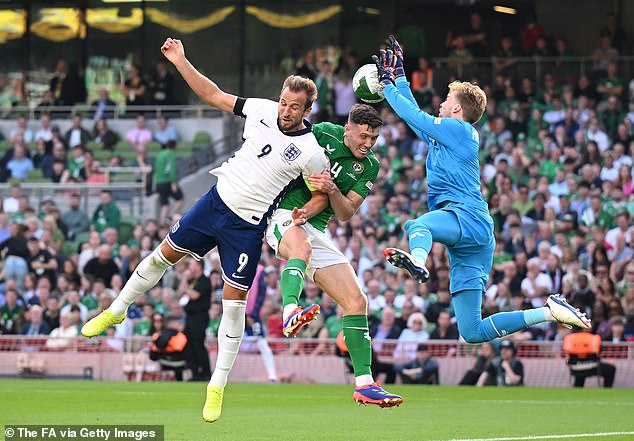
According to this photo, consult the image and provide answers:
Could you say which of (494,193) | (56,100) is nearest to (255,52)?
(56,100)

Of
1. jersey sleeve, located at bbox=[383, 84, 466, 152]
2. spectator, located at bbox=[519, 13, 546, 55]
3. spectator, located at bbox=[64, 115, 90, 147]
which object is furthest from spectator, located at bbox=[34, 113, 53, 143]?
jersey sleeve, located at bbox=[383, 84, 466, 152]

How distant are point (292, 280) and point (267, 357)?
10167mm

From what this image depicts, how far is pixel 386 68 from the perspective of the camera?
11.1 meters

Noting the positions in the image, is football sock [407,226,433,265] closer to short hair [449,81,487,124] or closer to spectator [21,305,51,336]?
short hair [449,81,487,124]

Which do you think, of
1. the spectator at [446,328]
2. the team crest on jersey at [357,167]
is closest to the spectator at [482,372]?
the spectator at [446,328]

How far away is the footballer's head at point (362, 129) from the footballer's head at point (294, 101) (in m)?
0.43

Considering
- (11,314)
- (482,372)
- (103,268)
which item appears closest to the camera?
(482,372)

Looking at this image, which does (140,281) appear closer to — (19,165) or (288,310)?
(288,310)

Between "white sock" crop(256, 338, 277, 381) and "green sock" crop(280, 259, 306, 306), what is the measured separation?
979cm

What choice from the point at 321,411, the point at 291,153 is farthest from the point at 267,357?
the point at 291,153

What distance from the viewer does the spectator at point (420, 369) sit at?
20.0 m

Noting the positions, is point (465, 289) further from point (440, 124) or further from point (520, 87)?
point (520, 87)

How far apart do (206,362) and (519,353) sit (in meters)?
4.81

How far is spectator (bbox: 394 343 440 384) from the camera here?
2000 cm
